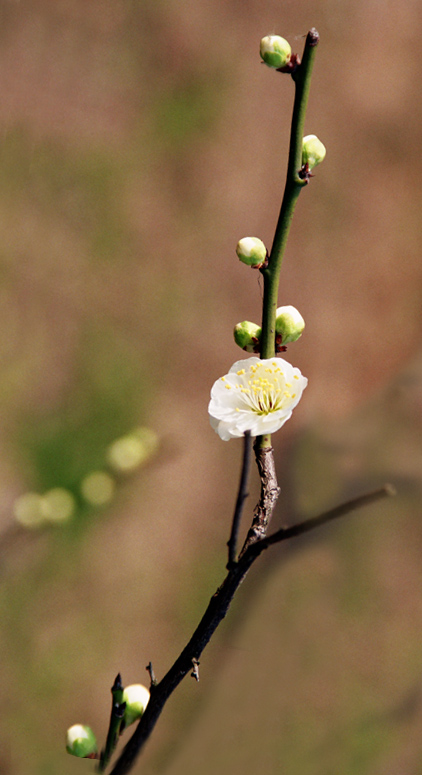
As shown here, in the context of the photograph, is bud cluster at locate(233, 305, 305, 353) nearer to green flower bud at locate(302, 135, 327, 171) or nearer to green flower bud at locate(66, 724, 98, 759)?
green flower bud at locate(302, 135, 327, 171)

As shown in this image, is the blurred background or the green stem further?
the blurred background

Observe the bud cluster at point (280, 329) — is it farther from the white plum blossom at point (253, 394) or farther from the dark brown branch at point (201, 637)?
the dark brown branch at point (201, 637)

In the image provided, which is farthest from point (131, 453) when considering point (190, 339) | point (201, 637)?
point (201, 637)

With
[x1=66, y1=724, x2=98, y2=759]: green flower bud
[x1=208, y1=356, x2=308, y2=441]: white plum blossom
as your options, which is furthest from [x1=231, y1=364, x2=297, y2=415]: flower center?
[x1=66, y1=724, x2=98, y2=759]: green flower bud

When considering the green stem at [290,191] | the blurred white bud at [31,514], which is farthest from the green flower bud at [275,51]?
the blurred white bud at [31,514]

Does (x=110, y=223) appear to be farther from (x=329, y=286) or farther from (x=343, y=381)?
(x=343, y=381)

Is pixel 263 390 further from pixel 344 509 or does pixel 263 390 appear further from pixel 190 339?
pixel 190 339

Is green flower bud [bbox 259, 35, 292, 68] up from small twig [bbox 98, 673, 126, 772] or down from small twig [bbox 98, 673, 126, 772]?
up
